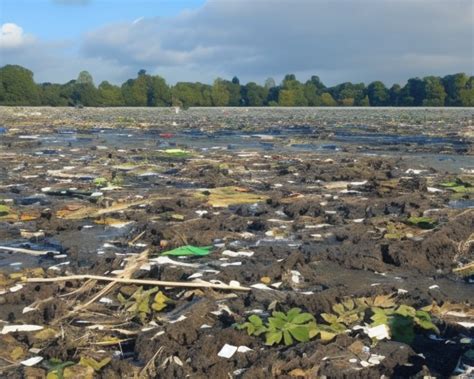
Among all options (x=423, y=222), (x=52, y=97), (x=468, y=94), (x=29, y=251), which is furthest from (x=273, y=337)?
(x=468, y=94)

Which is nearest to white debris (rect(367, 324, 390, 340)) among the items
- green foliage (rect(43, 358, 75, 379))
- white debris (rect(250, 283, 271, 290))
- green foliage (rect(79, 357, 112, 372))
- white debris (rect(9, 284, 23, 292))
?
white debris (rect(250, 283, 271, 290))

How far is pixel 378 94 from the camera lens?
10438 centimetres

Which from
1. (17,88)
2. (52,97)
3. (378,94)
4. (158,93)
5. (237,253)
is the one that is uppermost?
(17,88)

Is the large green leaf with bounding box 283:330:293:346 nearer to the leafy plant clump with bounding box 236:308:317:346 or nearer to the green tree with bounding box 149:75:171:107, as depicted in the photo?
the leafy plant clump with bounding box 236:308:317:346

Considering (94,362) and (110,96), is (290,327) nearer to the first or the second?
(94,362)

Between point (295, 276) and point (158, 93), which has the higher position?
point (158, 93)

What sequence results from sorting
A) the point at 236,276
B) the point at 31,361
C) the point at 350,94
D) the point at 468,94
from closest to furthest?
the point at 31,361
the point at 236,276
the point at 468,94
the point at 350,94

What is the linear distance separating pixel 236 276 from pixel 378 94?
4032 inches

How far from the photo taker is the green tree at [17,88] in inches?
3632

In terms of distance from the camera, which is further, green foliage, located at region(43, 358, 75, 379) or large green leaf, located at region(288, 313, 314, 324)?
large green leaf, located at region(288, 313, 314, 324)

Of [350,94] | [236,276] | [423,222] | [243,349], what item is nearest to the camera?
A: [243,349]

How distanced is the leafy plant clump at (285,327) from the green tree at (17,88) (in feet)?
308

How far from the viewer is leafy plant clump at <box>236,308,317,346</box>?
4.37m

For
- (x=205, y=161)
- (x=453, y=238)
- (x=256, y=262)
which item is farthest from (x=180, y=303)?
(x=205, y=161)
